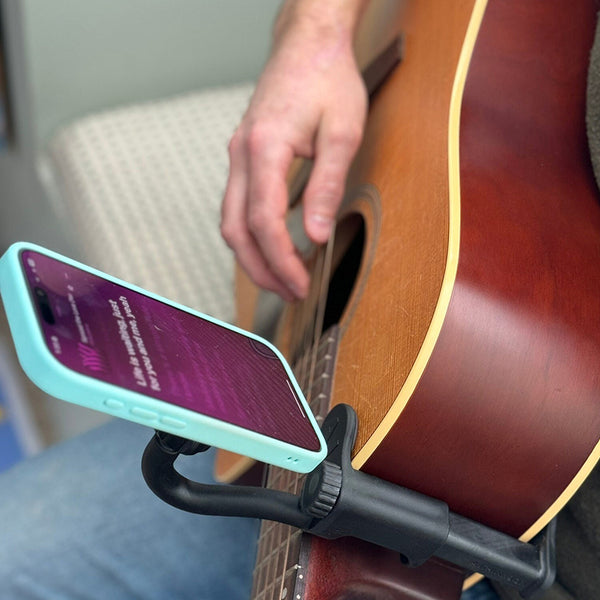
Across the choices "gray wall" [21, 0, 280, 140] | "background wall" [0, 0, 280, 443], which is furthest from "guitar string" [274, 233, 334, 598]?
"gray wall" [21, 0, 280, 140]

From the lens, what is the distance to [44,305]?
0.33m

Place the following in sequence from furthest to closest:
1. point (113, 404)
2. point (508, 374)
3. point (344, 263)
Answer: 1. point (344, 263)
2. point (508, 374)
3. point (113, 404)

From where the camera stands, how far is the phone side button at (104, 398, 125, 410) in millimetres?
311

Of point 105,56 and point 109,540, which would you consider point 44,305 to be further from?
point 105,56

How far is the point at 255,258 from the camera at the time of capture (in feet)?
2.08

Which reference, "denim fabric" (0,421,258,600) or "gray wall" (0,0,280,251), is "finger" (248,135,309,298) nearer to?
"denim fabric" (0,421,258,600)

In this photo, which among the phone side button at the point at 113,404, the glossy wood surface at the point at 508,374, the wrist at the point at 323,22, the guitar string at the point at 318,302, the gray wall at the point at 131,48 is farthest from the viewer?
the gray wall at the point at 131,48

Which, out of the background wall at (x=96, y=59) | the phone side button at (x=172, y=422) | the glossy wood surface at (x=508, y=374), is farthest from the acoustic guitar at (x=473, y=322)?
the background wall at (x=96, y=59)

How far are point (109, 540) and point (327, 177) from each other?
1.14 feet

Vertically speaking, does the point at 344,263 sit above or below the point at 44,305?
below

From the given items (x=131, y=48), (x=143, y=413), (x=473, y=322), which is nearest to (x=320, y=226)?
(x=473, y=322)

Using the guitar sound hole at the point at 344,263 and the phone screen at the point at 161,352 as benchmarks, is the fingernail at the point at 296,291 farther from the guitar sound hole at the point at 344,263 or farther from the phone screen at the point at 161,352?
the phone screen at the point at 161,352

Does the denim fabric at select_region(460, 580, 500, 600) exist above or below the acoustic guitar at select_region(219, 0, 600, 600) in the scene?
below

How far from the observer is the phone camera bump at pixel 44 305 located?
32cm
